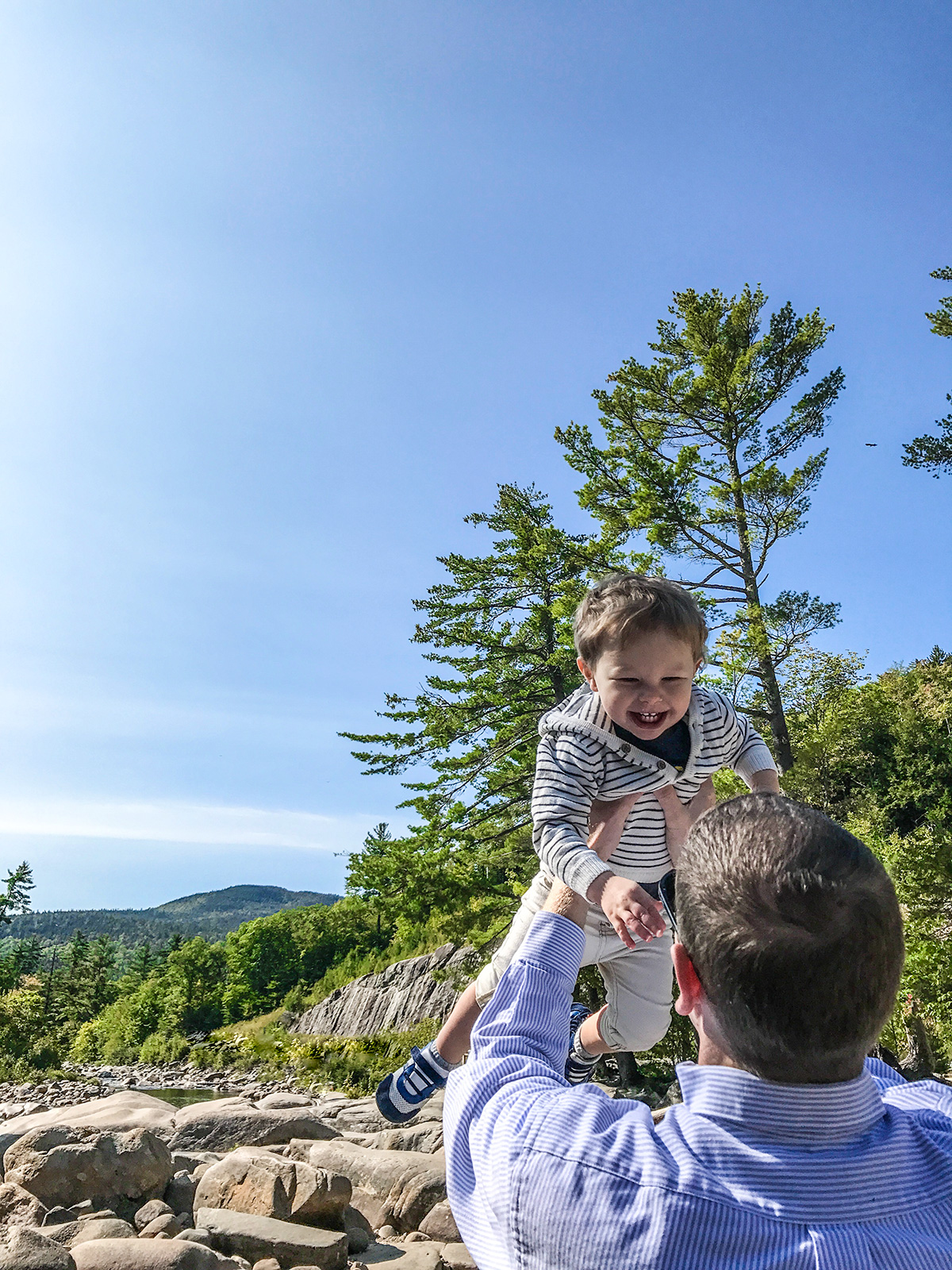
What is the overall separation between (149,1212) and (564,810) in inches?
114

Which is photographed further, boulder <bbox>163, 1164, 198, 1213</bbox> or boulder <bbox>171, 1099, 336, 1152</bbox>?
boulder <bbox>171, 1099, 336, 1152</bbox>

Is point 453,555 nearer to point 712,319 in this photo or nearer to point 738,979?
point 712,319

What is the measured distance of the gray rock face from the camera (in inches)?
1156

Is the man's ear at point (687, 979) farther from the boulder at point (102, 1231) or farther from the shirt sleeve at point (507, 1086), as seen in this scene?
the boulder at point (102, 1231)

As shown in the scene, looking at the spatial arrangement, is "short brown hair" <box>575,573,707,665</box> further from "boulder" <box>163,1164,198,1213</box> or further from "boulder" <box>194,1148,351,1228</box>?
"boulder" <box>163,1164,198,1213</box>

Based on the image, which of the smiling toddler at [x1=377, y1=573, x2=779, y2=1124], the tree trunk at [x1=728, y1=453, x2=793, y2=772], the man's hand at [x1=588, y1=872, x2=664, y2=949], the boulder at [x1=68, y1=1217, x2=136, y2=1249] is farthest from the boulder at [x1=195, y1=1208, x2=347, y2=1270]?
the tree trunk at [x1=728, y1=453, x2=793, y2=772]

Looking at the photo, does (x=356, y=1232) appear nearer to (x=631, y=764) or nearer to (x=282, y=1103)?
(x=631, y=764)

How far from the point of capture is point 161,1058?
38.3m

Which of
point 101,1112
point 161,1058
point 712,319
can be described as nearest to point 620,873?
point 101,1112

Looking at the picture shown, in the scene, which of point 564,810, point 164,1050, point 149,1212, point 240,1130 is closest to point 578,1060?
point 564,810

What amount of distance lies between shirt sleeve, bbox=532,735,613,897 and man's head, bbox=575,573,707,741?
21cm

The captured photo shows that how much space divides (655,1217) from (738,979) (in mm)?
273

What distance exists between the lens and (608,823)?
2566 millimetres

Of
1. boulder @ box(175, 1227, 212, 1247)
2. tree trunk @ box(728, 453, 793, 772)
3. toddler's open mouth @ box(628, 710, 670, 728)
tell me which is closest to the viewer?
toddler's open mouth @ box(628, 710, 670, 728)
